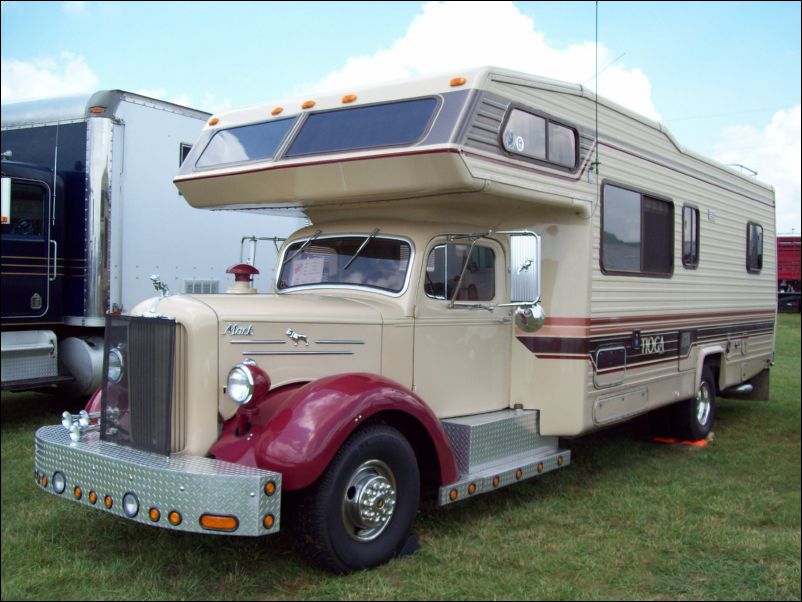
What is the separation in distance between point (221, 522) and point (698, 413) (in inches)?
234

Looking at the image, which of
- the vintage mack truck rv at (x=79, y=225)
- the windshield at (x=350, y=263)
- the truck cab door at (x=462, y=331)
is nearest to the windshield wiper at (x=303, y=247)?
the windshield at (x=350, y=263)

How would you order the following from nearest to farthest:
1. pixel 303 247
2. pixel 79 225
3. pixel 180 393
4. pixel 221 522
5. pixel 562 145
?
pixel 221 522
pixel 180 393
pixel 562 145
pixel 303 247
pixel 79 225

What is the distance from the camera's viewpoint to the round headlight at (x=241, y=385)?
4.04 meters

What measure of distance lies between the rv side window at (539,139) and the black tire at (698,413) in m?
3.45

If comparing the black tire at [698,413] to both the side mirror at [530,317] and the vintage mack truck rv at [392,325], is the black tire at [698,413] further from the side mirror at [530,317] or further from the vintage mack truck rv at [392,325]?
the side mirror at [530,317]

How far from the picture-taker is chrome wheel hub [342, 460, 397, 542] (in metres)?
4.23

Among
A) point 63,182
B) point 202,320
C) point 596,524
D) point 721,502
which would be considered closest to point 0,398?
point 63,182

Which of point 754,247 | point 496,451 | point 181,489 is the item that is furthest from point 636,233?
point 181,489

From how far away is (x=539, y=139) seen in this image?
17.4 feet

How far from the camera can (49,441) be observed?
14.2 ft

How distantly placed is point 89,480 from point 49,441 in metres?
0.43

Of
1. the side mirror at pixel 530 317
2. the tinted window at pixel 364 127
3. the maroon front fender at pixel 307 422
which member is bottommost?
the maroon front fender at pixel 307 422

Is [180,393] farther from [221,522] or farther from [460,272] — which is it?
[460,272]

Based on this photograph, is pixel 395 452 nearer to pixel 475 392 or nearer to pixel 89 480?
pixel 475 392
